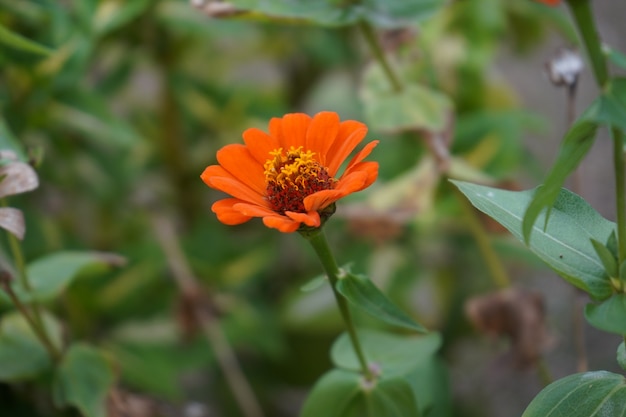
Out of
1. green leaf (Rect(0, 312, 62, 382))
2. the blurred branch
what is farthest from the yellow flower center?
the blurred branch

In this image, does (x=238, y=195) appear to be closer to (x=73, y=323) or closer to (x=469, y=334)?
(x=73, y=323)

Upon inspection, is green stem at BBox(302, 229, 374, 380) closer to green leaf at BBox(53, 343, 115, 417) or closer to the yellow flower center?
the yellow flower center

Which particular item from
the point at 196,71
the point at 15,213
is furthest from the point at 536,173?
the point at 15,213

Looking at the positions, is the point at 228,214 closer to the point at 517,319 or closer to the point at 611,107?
the point at 611,107

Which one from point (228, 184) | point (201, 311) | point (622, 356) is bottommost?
point (201, 311)

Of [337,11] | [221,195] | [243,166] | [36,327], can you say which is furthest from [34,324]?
[221,195]
